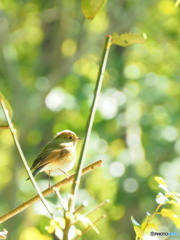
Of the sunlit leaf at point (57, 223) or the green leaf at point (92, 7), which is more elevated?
the green leaf at point (92, 7)

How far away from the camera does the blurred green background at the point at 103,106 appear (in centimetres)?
708

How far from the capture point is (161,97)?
24.4 ft

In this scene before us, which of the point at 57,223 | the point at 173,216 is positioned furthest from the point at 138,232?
the point at 57,223

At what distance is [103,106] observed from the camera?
22.6ft

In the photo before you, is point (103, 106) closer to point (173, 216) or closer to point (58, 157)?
point (58, 157)

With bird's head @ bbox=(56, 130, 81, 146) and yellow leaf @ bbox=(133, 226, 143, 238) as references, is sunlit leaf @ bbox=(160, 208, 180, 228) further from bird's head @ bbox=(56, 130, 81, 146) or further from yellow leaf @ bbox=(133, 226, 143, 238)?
bird's head @ bbox=(56, 130, 81, 146)

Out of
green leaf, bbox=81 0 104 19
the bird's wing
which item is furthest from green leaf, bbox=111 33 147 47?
the bird's wing

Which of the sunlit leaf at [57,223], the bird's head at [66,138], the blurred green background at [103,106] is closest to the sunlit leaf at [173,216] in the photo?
the sunlit leaf at [57,223]

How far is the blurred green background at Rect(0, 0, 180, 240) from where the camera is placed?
7078 millimetres

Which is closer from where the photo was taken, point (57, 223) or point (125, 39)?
point (57, 223)

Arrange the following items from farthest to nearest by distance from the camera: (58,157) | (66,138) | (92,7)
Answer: (66,138) → (58,157) → (92,7)

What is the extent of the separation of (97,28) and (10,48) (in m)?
2.15

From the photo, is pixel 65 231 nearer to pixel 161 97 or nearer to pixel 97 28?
pixel 161 97

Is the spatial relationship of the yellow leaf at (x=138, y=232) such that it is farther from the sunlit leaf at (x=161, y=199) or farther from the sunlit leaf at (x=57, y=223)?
the sunlit leaf at (x=57, y=223)
